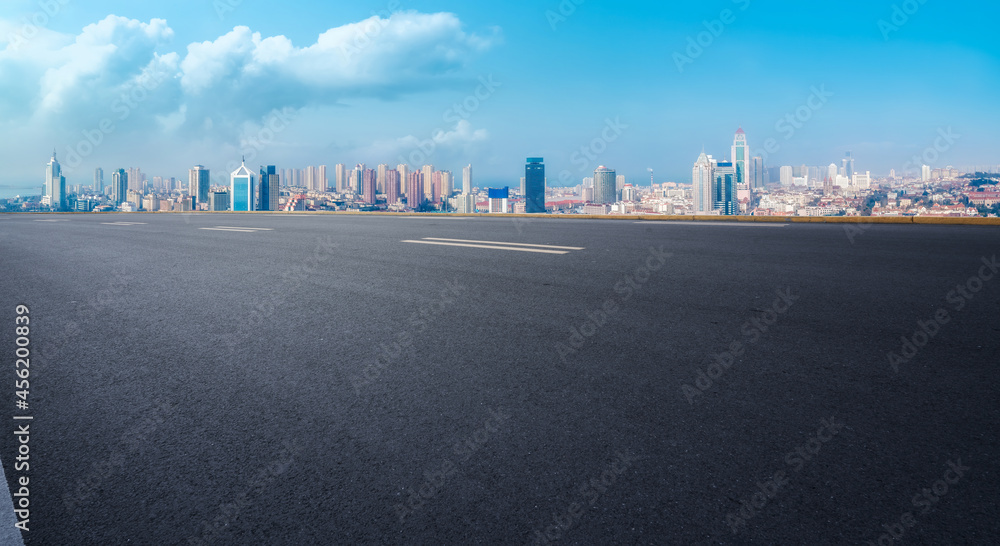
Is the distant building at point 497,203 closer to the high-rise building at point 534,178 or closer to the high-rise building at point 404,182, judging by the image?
the high-rise building at point 534,178

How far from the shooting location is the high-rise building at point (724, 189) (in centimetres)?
1945

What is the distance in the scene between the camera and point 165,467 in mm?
1721

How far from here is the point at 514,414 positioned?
206cm

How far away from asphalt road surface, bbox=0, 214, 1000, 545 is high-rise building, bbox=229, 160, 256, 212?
103 ft

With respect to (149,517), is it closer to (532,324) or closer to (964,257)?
(532,324)

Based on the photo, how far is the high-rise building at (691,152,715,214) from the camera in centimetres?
2031

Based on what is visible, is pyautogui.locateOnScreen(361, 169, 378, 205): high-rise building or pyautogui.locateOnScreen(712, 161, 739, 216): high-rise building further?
pyautogui.locateOnScreen(361, 169, 378, 205): high-rise building

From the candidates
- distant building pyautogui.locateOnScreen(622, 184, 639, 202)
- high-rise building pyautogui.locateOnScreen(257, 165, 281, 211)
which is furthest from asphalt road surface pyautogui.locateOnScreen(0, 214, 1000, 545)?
high-rise building pyautogui.locateOnScreen(257, 165, 281, 211)

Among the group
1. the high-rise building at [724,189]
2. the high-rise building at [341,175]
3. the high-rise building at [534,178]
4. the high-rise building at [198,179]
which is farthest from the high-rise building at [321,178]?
the high-rise building at [724,189]

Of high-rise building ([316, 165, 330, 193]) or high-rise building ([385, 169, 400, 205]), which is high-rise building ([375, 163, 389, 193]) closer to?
high-rise building ([385, 169, 400, 205])

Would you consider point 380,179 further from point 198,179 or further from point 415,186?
point 198,179

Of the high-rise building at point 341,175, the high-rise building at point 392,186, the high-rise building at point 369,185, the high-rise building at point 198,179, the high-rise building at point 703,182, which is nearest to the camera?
the high-rise building at point 703,182

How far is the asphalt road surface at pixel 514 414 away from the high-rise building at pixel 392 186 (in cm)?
3736

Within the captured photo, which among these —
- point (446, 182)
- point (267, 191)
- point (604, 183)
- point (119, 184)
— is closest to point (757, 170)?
point (604, 183)
